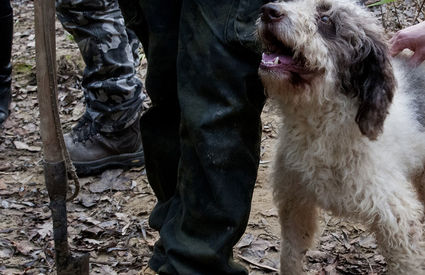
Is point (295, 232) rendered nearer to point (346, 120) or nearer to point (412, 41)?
point (346, 120)

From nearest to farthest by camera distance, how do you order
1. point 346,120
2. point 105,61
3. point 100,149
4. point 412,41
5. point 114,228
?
point 346,120 → point 412,41 → point 114,228 → point 105,61 → point 100,149

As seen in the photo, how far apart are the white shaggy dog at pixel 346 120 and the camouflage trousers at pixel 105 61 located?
1.98 metres

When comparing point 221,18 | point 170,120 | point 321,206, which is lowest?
point 321,206

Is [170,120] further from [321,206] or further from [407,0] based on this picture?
[407,0]

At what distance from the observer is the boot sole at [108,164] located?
5.24m

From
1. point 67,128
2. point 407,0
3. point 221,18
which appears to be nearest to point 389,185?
point 221,18

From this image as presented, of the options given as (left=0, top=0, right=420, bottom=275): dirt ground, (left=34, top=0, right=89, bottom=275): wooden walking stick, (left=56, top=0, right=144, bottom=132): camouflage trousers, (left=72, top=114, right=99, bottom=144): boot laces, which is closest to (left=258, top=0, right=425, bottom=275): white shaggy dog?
(left=0, top=0, right=420, bottom=275): dirt ground

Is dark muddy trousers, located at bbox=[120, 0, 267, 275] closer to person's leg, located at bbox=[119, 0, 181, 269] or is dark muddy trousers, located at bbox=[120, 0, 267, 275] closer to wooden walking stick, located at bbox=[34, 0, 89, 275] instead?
person's leg, located at bbox=[119, 0, 181, 269]

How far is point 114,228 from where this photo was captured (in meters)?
4.49

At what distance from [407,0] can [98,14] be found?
151 inches

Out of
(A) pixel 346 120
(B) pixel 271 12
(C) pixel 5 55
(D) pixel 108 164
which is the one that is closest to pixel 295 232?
(A) pixel 346 120

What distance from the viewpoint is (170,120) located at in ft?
11.9

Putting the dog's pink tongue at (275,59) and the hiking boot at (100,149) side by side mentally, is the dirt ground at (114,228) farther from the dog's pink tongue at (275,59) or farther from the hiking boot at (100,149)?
the dog's pink tongue at (275,59)

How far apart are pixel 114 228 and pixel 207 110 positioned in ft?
5.86
